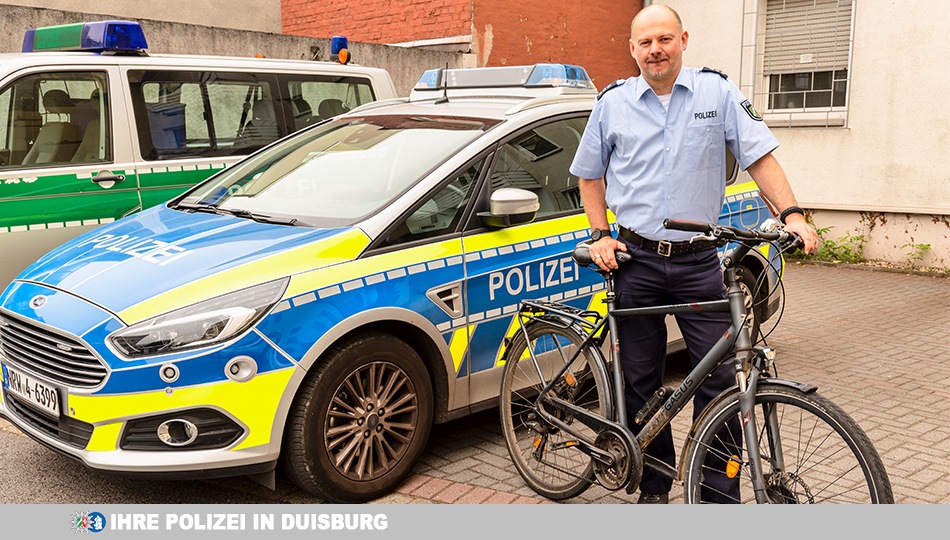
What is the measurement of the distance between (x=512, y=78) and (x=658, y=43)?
2.03 meters

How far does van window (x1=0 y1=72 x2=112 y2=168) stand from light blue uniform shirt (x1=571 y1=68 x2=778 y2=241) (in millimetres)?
3703

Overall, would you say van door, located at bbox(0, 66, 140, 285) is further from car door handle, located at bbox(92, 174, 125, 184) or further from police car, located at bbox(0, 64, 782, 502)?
police car, located at bbox(0, 64, 782, 502)

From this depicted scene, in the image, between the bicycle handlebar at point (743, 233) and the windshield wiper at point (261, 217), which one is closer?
the bicycle handlebar at point (743, 233)

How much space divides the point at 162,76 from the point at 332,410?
3.40 meters

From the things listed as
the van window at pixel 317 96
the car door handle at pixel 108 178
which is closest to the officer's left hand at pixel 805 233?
the car door handle at pixel 108 178

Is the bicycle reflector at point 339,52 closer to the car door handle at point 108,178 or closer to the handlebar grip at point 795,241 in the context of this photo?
the car door handle at point 108,178

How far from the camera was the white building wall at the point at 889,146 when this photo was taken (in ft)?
32.9

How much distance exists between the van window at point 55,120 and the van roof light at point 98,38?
0.28 metres

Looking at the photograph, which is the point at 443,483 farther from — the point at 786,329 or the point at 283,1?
the point at 283,1

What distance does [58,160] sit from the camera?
568cm

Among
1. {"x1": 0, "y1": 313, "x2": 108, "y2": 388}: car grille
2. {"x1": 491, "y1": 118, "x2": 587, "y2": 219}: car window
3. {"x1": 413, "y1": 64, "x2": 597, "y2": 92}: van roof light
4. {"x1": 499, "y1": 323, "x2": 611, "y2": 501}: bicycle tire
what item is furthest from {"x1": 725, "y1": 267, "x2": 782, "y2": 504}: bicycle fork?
{"x1": 413, "y1": 64, "x2": 597, "y2": 92}: van roof light

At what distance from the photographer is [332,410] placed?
3.70 m

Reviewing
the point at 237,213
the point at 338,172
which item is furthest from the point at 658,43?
the point at 237,213

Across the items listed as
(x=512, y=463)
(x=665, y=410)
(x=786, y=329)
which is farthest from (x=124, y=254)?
(x=786, y=329)
